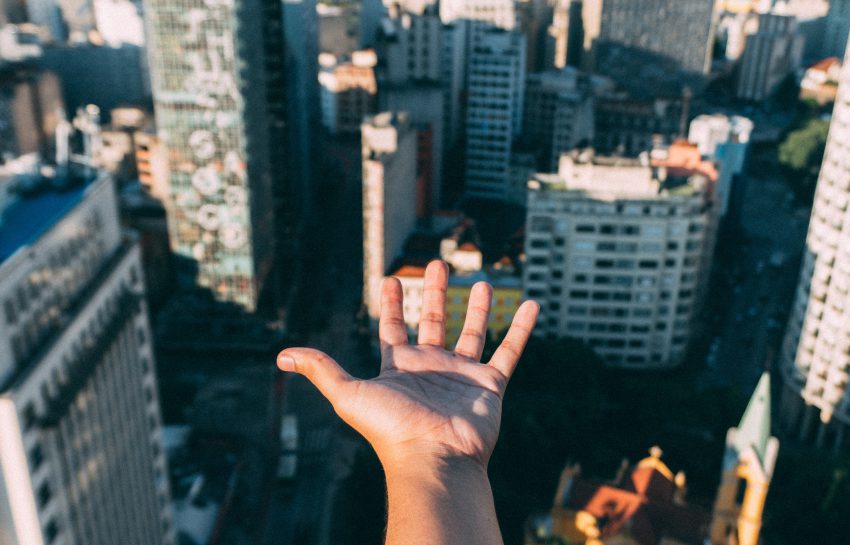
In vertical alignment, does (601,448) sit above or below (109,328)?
below

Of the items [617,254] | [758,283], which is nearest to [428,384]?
[617,254]

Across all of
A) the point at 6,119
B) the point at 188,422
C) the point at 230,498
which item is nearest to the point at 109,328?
the point at 230,498

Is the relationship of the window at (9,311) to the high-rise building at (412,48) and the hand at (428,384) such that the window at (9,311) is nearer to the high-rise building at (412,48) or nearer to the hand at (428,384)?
the hand at (428,384)

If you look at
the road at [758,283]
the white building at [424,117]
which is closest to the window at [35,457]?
the road at [758,283]

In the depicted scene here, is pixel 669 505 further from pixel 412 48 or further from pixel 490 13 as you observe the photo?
pixel 490 13

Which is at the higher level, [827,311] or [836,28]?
[836,28]

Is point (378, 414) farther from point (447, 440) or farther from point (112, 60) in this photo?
point (112, 60)
